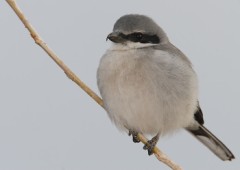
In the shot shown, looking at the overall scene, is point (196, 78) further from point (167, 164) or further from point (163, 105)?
point (167, 164)

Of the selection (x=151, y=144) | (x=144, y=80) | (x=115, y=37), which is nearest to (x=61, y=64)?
(x=115, y=37)

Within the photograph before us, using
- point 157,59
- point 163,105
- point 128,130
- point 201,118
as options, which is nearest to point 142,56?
point 157,59

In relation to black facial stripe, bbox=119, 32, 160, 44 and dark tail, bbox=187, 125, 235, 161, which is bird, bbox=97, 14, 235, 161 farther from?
dark tail, bbox=187, 125, 235, 161

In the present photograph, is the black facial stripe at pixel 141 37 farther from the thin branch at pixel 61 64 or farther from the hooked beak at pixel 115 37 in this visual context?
the thin branch at pixel 61 64

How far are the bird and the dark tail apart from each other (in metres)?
0.78

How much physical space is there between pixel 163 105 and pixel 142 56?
1.62ft

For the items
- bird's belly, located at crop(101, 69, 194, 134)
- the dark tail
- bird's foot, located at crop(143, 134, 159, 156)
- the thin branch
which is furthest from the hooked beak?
the dark tail

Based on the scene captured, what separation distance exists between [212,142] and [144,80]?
1604 mm

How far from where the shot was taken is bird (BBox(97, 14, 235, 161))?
14.9 ft

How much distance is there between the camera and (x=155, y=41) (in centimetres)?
480

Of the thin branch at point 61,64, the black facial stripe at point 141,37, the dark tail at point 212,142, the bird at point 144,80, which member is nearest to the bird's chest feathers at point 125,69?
the bird at point 144,80

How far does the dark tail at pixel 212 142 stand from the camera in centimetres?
559

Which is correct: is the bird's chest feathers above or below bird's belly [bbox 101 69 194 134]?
above

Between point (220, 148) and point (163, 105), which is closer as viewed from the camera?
point (163, 105)
